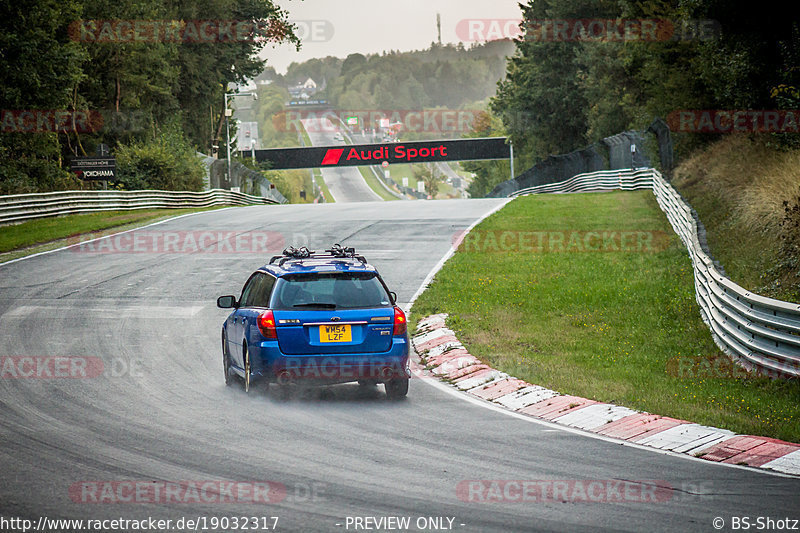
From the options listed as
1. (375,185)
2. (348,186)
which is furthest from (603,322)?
(375,185)

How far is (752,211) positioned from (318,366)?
11.1 m

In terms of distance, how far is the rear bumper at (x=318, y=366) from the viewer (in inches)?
398

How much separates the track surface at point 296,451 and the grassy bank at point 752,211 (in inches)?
229

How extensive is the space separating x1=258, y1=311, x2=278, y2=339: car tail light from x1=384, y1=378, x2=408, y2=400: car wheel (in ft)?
4.61

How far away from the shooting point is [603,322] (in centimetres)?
1483

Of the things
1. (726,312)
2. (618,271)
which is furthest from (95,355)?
(618,271)

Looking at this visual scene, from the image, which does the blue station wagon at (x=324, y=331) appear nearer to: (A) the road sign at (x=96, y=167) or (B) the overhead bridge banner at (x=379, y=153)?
(A) the road sign at (x=96, y=167)

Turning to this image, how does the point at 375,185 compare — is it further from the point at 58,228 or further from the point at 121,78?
the point at 58,228

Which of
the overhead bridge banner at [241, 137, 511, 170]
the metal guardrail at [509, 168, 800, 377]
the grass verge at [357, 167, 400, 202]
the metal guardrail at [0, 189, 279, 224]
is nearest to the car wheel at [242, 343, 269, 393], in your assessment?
the metal guardrail at [509, 168, 800, 377]

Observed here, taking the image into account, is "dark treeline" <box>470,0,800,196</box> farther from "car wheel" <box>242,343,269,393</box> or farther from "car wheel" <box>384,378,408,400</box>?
"car wheel" <box>242,343,269,393</box>

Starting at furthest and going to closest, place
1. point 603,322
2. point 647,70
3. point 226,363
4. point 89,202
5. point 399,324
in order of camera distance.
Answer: point 647,70 < point 89,202 < point 603,322 < point 226,363 < point 399,324

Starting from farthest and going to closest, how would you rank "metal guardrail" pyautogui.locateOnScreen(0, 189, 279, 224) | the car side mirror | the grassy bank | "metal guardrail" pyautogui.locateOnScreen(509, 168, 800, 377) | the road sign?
the road sign < "metal guardrail" pyautogui.locateOnScreen(0, 189, 279, 224) < the grassy bank < the car side mirror < "metal guardrail" pyautogui.locateOnScreen(509, 168, 800, 377)

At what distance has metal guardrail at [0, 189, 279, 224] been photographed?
32.0 metres

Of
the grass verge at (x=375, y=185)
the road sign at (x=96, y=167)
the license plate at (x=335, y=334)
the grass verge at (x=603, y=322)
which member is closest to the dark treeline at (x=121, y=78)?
the road sign at (x=96, y=167)
